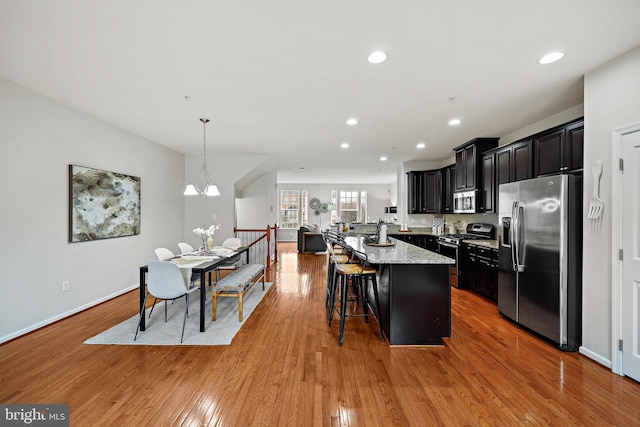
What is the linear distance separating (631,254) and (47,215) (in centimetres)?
587

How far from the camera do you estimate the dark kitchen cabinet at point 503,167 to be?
153 inches

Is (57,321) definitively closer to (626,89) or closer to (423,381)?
(423,381)

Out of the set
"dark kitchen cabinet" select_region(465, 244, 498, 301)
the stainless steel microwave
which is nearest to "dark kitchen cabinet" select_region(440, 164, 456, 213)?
the stainless steel microwave

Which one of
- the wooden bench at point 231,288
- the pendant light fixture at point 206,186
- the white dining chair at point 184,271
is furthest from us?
the pendant light fixture at point 206,186

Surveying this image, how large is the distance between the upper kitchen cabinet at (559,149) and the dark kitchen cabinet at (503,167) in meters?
0.16

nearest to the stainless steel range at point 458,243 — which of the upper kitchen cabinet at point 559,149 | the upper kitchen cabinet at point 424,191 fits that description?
the upper kitchen cabinet at point 424,191

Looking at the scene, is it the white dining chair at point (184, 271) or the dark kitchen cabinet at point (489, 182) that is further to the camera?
the dark kitchen cabinet at point (489, 182)

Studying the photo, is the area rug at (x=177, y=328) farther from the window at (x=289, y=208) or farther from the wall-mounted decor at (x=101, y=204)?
the window at (x=289, y=208)

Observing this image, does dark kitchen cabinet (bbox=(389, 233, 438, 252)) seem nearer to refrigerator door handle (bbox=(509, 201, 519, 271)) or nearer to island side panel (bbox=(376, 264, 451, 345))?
refrigerator door handle (bbox=(509, 201, 519, 271))

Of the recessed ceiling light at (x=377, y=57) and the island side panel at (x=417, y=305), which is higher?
the recessed ceiling light at (x=377, y=57)

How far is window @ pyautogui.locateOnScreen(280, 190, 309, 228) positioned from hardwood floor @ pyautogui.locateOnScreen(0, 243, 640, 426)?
10.1 m

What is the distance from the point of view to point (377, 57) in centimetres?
245

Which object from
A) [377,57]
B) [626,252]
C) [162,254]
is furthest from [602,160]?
[162,254]

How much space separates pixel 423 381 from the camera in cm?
229
